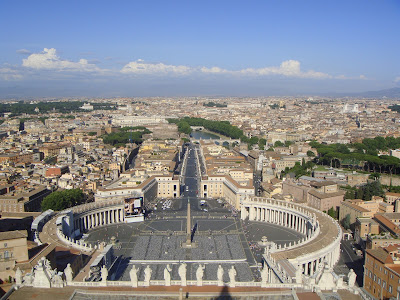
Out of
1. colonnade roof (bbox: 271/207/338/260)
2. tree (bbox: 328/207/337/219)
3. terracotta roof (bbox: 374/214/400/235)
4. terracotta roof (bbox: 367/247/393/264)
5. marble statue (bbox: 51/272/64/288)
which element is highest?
marble statue (bbox: 51/272/64/288)

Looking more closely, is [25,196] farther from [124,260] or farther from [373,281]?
[373,281]

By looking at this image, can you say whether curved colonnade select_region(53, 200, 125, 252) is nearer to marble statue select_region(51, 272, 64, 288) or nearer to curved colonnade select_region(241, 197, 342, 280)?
curved colonnade select_region(241, 197, 342, 280)

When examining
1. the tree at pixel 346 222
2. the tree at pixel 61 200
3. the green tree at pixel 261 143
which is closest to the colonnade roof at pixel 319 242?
the tree at pixel 346 222

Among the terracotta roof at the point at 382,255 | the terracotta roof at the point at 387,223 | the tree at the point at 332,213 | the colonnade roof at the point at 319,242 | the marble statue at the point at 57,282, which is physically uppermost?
the marble statue at the point at 57,282

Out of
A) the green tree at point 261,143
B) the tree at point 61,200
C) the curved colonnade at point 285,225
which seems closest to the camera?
the curved colonnade at point 285,225

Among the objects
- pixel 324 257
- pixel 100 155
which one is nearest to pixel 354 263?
pixel 324 257

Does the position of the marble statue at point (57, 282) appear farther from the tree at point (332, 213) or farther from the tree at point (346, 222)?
the tree at point (332, 213)

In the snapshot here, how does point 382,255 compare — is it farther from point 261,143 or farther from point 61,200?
point 261,143

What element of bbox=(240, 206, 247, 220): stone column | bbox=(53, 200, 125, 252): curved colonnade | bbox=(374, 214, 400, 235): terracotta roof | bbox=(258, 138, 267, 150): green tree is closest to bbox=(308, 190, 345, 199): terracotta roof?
bbox=(374, 214, 400, 235): terracotta roof
